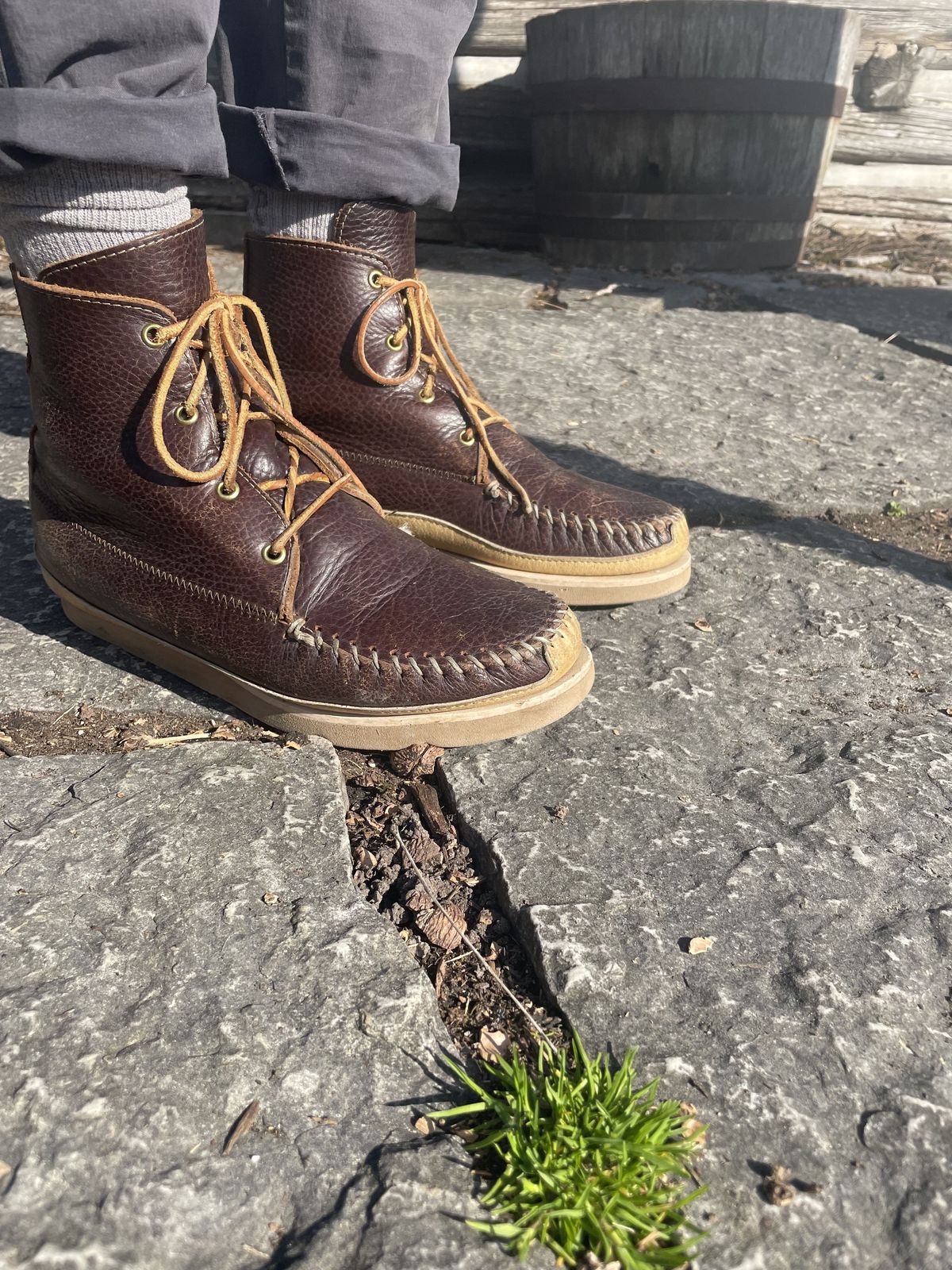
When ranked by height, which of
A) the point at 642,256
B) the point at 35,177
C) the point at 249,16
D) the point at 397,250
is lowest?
the point at 642,256

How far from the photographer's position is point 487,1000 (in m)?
1.00

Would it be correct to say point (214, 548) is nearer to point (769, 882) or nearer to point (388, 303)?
point (388, 303)

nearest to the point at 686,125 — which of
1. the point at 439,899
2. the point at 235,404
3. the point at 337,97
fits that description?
the point at 337,97

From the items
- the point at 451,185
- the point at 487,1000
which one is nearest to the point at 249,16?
the point at 451,185

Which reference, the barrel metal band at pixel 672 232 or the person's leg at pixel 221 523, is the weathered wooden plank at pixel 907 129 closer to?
the barrel metal band at pixel 672 232

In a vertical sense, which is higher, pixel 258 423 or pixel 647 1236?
pixel 258 423

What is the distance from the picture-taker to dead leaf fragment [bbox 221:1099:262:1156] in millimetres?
816

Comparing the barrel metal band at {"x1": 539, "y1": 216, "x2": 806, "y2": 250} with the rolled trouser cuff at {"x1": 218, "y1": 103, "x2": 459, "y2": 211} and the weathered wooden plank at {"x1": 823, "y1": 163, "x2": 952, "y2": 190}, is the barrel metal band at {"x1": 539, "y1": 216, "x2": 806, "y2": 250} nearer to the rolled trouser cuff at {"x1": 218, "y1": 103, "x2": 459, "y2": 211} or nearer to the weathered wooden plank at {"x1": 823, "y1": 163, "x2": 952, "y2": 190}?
the weathered wooden plank at {"x1": 823, "y1": 163, "x2": 952, "y2": 190}

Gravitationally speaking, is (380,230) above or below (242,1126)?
above

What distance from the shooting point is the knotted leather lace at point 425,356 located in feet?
5.03

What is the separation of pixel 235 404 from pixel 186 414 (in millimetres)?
64

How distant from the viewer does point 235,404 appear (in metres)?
1.30

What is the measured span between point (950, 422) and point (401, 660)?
178 centimetres

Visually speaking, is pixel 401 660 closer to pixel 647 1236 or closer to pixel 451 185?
pixel 647 1236
